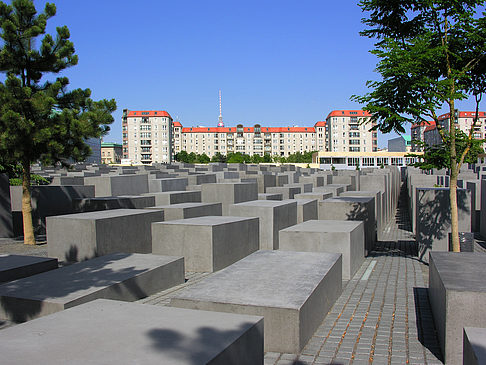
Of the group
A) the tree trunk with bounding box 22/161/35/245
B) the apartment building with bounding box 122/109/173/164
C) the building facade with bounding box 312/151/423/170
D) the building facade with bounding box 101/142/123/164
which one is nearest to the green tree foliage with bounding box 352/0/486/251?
the tree trunk with bounding box 22/161/35/245

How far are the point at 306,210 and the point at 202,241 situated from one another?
5.20 metres

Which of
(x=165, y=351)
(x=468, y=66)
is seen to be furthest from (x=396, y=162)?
(x=165, y=351)

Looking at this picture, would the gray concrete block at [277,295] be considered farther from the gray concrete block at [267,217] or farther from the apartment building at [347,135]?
the apartment building at [347,135]

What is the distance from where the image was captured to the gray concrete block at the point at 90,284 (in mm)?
5250

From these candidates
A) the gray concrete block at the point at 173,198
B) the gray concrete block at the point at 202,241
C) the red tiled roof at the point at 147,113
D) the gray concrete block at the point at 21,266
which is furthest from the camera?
the red tiled roof at the point at 147,113

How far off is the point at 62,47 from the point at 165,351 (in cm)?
1147

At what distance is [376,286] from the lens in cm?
795

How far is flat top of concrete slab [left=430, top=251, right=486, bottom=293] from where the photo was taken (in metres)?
4.79

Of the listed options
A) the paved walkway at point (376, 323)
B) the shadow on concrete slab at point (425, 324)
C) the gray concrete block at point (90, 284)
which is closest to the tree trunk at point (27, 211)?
the gray concrete block at point (90, 284)

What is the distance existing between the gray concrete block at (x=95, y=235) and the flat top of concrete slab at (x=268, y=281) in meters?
3.15

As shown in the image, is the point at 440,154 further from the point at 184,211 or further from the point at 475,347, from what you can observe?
the point at 475,347

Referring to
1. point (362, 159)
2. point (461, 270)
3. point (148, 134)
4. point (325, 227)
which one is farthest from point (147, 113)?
point (461, 270)

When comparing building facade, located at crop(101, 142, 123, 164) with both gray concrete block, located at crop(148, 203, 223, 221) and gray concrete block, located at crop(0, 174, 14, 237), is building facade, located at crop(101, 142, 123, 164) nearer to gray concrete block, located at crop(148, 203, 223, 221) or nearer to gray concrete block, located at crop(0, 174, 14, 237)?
gray concrete block, located at crop(0, 174, 14, 237)

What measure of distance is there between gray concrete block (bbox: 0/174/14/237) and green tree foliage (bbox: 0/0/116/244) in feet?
6.48
